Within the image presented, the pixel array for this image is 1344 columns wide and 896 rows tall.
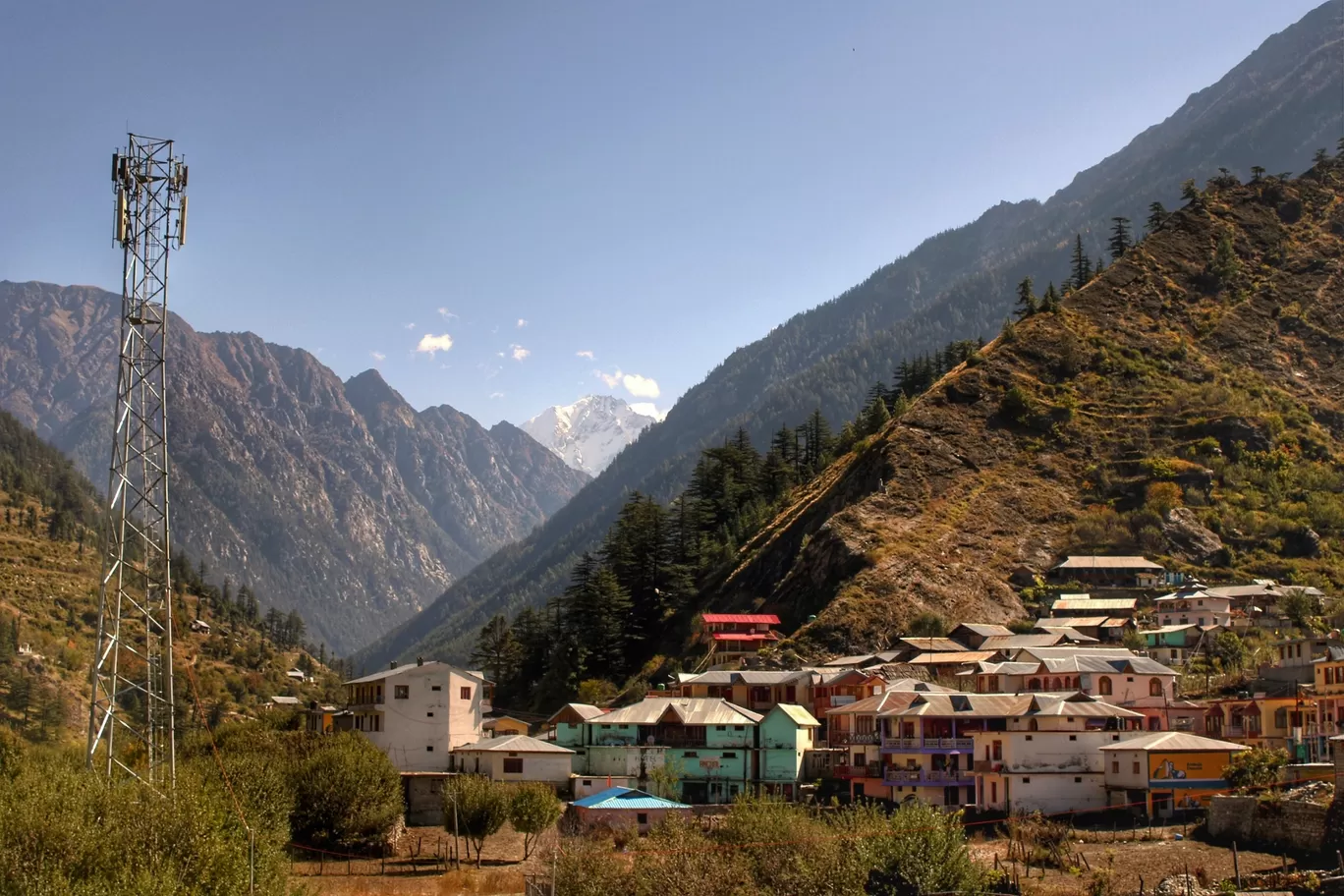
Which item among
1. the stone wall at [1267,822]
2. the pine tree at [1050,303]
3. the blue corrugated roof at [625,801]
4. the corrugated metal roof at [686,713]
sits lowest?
the blue corrugated roof at [625,801]

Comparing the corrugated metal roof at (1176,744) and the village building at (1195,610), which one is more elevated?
the village building at (1195,610)

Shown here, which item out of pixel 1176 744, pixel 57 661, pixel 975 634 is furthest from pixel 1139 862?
pixel 57 661

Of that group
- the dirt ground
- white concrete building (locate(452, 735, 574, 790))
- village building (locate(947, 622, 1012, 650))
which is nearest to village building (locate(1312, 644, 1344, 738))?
the dirt ground

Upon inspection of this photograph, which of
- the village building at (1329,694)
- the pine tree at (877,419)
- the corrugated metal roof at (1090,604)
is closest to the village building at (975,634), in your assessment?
the corrugated metal roof at (1090,604)

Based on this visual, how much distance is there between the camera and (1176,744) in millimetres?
66688

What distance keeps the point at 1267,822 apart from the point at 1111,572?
65.8 meters

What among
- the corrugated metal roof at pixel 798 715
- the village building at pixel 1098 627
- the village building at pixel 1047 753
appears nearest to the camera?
the village building at pixel 1047 753

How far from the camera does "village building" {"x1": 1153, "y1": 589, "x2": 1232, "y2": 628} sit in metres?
103

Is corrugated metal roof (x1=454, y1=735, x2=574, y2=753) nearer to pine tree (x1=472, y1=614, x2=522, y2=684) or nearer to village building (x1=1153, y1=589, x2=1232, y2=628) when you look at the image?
pine tree (x1=472, y1=614, x2=522, y2=684)

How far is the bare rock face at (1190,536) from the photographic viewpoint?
406 ft

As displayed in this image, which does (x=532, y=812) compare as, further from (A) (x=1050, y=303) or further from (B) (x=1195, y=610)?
(A) (x=1050, y=303)

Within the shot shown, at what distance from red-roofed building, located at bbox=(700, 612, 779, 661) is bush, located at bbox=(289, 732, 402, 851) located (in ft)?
149

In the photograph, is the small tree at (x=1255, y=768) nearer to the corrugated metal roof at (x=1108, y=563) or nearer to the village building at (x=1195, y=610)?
the village building at (x=1195, y=610)

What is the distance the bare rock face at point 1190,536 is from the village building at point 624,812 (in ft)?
233
